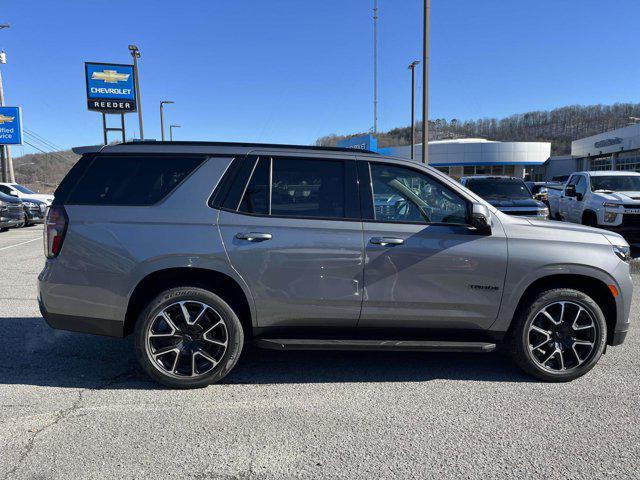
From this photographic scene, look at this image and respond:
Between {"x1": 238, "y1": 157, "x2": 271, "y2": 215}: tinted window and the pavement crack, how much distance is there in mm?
1804

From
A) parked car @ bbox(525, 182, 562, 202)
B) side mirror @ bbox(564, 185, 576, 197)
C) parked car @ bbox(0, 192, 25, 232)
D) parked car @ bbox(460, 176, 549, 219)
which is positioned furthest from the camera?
parked car @ bbox(525, 182, 562, 202)

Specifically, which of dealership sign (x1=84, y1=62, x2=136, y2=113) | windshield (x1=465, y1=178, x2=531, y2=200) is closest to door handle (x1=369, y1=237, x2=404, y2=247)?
windshield (x1=465, y1=178, x2=531, y2=200)

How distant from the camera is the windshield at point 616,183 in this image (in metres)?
11.5

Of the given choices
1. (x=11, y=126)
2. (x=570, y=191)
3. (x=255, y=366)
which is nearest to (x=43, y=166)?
(x=11, y=126)

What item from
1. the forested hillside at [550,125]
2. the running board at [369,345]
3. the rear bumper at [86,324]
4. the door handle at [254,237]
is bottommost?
the running board at [369,345]

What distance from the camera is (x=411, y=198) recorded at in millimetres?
3951

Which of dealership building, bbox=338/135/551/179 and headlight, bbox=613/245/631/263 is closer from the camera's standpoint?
headlight, bbox=613/245/631/263

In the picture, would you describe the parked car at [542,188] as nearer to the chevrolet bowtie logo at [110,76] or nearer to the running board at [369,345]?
the running board at [369,345]

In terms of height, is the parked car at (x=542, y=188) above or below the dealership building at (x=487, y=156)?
below

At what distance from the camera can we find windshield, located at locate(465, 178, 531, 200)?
11891 mm

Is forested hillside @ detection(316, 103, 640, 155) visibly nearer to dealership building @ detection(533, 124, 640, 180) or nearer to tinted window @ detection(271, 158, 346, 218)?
dealership building @ detection(533, 124, 640, 180)

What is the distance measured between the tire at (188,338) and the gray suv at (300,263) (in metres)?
0.01

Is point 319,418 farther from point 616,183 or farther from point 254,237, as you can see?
point 616,183

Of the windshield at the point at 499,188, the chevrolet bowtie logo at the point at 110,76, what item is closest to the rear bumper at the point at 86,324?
the windshield at the point at 499,188
